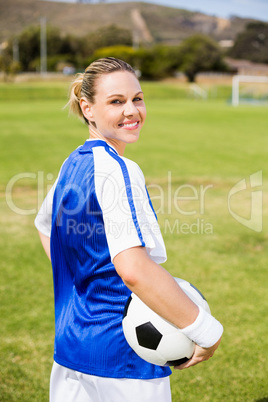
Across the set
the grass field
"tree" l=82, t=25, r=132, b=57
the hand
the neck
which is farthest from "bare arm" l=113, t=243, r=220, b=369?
"tree" l=82, t=25, r=132, b=57

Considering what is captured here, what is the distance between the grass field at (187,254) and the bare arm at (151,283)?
6.77 ft

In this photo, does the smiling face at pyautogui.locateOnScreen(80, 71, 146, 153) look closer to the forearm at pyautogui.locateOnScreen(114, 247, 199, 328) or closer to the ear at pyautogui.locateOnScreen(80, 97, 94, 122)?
the ear at pyautogui.locateOnScreen(80, 97, 94, 122)

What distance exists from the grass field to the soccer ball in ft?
5.73

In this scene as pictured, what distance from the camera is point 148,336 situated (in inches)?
69.4

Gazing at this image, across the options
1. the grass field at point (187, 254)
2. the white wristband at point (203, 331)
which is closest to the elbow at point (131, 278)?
the white wristband at point (203, 331)

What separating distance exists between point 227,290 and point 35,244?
283cm


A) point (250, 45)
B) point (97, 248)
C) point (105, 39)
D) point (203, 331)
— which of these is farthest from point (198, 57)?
point (203, 331)

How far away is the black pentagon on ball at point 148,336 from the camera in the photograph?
5.67 ft

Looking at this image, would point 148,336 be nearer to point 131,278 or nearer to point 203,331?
point 203,331

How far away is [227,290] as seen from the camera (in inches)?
200

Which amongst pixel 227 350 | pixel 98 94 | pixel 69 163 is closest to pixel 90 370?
pixel 69 163

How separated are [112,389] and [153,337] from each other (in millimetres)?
246

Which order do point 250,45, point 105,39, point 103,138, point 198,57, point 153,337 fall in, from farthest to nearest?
point 250,45, point 105,39, point 198,57, point 103,138, point 153,337

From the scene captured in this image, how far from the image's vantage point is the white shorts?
69.1 inches
